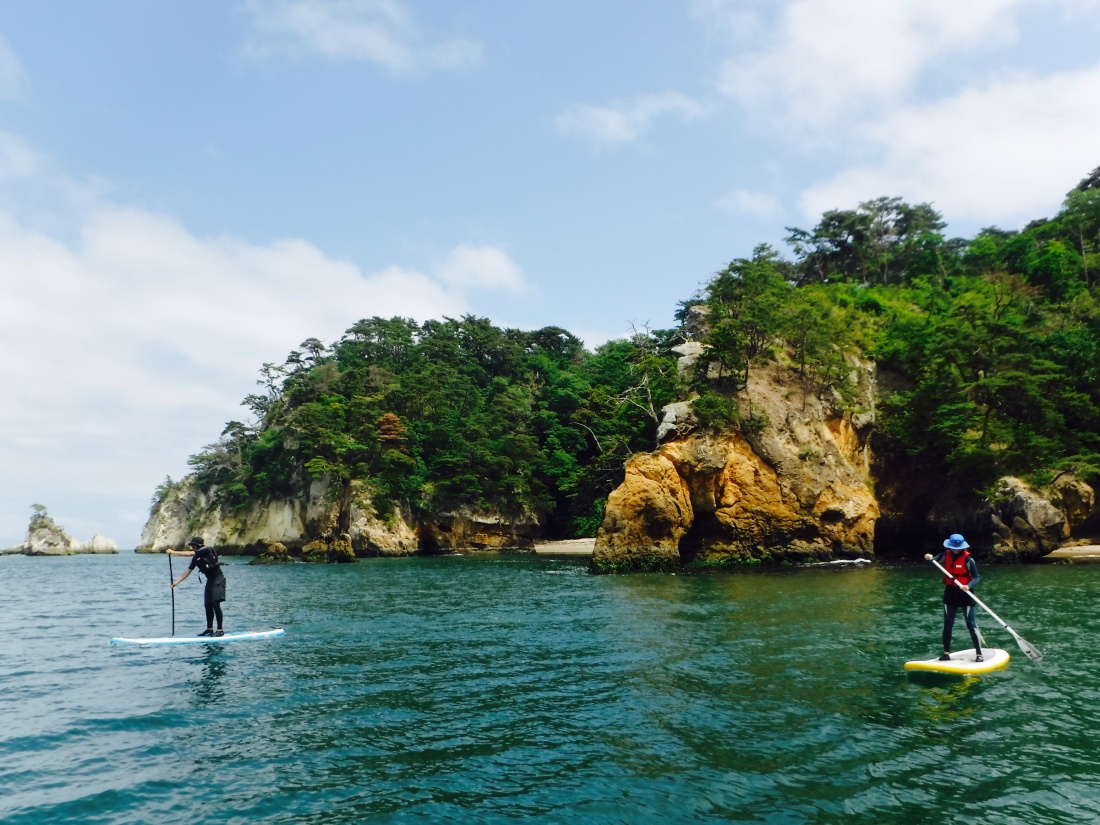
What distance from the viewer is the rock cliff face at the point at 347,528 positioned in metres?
58.8

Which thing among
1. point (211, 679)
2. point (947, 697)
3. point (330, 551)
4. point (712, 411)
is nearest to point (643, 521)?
point (712, 411)

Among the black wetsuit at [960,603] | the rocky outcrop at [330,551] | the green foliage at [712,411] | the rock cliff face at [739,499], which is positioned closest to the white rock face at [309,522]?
the rocky outcrop at [330,551]

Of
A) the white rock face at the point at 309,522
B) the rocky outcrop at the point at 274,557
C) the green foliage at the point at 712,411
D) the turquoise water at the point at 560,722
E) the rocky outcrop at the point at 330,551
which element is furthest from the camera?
Answer: the white rock face at the point at 309,522

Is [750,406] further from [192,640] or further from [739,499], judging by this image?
[192,640]

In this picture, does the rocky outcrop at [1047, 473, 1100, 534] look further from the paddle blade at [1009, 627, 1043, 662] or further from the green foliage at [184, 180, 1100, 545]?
the paddle blade at [1009, 627, 1043, 662]

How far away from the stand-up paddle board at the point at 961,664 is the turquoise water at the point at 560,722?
0.84 feet

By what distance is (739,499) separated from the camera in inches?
1469

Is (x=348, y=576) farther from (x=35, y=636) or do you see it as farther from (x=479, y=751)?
(x=479, y=751)

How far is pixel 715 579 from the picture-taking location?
99.1 ft

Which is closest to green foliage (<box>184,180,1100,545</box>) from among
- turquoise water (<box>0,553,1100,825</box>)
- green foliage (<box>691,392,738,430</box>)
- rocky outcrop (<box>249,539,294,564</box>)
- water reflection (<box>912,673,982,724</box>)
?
green foliage (<box>691,392,738,430</box>)

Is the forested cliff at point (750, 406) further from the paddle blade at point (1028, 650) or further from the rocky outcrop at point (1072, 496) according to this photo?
the paddle blade at point (1028, 650)

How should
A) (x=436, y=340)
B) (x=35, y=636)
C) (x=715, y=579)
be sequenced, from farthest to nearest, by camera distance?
(x=436, y=340) → (x=715, y=579) → (x=35, y=636)

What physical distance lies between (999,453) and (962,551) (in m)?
28.5

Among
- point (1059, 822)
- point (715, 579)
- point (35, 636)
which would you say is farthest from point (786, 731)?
point (715, 579)
